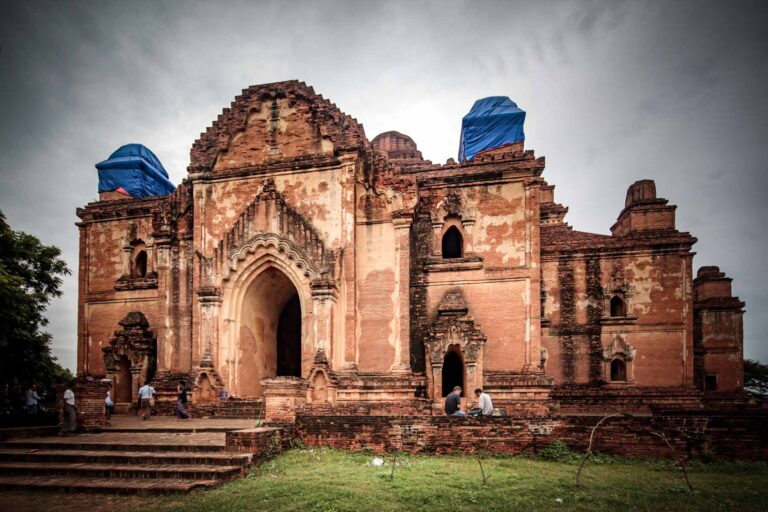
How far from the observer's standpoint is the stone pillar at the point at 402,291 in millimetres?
17062

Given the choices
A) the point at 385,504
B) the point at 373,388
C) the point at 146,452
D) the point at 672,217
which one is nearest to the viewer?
the point at 385,504

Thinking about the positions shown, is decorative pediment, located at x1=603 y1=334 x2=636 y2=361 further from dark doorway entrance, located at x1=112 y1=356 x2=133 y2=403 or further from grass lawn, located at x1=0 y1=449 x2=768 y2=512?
dark doorway entrance, located at x1=112 y1=356 x2=133 y2=403

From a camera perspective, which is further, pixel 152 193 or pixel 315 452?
pixel 152 193

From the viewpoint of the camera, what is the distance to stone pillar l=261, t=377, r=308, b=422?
12609 mm

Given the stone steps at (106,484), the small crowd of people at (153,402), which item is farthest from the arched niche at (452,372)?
the stone steps at (106,484)

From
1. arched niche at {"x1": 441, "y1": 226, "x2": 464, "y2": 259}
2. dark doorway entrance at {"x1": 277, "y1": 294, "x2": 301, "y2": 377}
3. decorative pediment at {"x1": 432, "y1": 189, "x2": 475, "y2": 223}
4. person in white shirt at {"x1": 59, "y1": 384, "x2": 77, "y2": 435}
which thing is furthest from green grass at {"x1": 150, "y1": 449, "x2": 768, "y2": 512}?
dark doorway entrance at {"x1": 277, "y1": 294, "x2": 301, "y2": 377}

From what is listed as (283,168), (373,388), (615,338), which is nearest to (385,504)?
(373,388)

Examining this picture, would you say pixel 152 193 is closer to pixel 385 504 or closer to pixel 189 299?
pixel 189 299

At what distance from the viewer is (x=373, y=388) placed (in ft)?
54.2

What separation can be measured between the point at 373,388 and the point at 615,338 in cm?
1108

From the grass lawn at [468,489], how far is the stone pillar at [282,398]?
6.13 ft

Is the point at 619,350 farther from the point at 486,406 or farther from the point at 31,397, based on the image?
the point at 31,397

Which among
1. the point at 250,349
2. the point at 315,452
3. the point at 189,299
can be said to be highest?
the point at 189,299

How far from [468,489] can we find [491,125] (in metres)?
19.1
